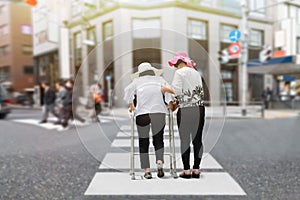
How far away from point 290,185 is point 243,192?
54 centimetres

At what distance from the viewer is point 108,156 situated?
0.75 m

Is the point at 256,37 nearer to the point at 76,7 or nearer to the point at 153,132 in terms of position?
the point at 76,7

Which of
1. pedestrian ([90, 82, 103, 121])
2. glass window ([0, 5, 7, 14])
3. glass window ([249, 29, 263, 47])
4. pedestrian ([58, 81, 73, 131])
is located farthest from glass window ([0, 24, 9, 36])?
glass window ([249, 29, 263, 47])

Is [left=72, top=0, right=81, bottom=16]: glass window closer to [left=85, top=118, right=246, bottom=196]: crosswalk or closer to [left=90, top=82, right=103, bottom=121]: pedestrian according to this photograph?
[left=90, top=82, right=103, bottom=121]: pedestrian

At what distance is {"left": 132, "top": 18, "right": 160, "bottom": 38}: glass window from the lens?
613 millimetres

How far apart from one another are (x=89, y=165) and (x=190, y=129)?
2.28 meters

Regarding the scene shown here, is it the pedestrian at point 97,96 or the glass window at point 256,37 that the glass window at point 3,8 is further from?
the glass window at point 256,37

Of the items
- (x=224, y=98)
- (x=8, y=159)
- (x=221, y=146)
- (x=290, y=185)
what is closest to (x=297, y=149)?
(x=221, y=146)

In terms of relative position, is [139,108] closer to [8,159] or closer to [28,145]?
[8,159]

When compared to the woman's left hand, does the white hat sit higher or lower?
higher

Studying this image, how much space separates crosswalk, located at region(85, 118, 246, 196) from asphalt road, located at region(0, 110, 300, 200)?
40 millimetres

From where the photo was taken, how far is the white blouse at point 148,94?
0.54 metres

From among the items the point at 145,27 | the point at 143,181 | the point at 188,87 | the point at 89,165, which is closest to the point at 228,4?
the point at 145,27

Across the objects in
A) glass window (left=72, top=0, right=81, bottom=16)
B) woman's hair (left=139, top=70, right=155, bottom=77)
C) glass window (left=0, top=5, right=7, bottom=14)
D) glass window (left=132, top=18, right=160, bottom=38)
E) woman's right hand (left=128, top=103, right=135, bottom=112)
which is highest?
glass window (left=0, top=5, right=7, bottom=14)
